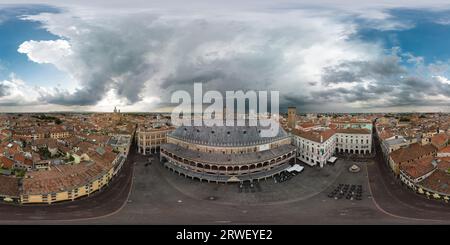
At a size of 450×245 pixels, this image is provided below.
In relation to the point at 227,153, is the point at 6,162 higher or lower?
lower

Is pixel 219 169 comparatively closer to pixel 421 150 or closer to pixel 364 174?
pixel 364 174

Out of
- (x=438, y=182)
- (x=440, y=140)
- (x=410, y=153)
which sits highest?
(x=440, y=140)

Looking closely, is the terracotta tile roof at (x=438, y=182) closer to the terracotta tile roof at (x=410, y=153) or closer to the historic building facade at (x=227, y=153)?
the terracotta tile roof at (x=410, y=153)

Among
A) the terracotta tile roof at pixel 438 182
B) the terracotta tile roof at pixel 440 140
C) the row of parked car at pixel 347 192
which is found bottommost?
the row of parked car at pixel 347 192

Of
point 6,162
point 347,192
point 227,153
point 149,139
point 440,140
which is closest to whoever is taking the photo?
point 347,192

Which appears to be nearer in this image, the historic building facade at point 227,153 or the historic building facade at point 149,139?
the historic building facade at point 227,153

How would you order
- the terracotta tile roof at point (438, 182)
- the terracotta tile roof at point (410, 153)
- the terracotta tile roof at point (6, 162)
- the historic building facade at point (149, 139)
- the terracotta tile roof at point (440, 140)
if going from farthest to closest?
the historic building facade at point (149, 139)
the terracotta tile roof at point (440, 140)
the terracotta tile roof at point (410, 153)
the terracotta tile roof at point (6, 162)
the terracotta tile roof at point (438, 182)

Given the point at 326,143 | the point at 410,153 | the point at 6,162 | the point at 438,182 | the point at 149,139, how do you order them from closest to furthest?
the point at 438,182 < the point at 6,162 < the point at 410,153 < the point at 326,143 < the point at 149,139

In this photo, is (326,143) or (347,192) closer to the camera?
(347,192)

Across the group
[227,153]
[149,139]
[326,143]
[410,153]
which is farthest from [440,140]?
[149,139]

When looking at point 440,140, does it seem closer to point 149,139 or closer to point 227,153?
point 227,153

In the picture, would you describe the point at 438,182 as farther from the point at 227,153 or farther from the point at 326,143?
the point at 227,153

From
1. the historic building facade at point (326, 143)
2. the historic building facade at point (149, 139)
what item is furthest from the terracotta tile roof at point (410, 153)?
the historic building facade at point (149, 139)
